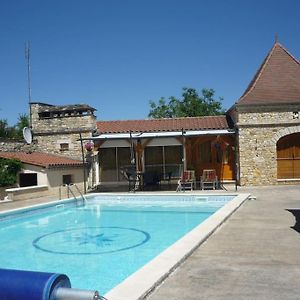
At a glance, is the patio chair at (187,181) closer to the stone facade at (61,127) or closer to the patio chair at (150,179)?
the patio chair at (150,179)

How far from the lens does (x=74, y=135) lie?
24891mm

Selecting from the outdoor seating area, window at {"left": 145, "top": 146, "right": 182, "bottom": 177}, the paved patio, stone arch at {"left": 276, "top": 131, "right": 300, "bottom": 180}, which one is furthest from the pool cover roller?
window at {"left": 145, "top": 146, "right": 182, "bottom": 177}

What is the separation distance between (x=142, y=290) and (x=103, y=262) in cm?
369

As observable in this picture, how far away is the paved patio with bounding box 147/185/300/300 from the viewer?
490 cm

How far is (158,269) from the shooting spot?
5805 mm

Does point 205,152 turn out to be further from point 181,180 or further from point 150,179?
point 150,179

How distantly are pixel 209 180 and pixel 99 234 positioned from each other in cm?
961

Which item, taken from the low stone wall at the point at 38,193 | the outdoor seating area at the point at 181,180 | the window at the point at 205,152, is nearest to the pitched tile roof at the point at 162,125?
the window at the point at 205,152

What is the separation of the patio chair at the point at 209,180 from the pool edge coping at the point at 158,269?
10741 millimetres

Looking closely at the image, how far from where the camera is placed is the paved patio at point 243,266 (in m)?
4.90

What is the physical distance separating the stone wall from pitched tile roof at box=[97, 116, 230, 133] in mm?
2121

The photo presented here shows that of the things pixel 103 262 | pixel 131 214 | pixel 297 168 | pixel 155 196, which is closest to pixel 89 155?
pixel 155 196

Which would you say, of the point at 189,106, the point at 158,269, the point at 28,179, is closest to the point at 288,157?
the point at 28,179

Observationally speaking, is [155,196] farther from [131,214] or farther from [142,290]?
[142,290]
